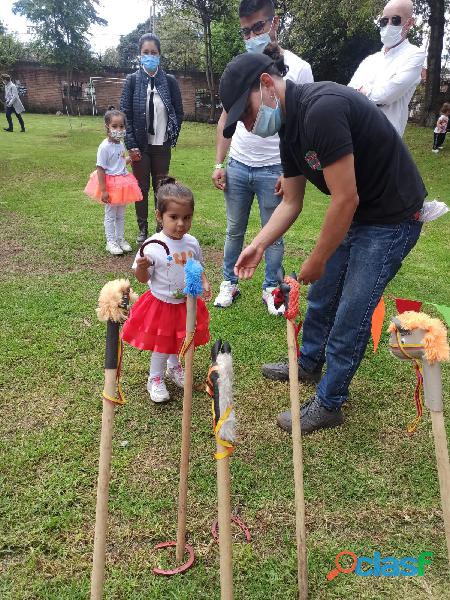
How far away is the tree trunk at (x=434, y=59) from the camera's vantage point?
15188mm

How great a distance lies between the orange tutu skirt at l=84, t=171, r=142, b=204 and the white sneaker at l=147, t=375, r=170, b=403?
Result: 2.79 meters

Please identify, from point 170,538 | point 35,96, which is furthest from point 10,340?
point 35,96

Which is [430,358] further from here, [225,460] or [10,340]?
[10,340]

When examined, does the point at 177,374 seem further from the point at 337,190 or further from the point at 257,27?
the point at 257,27

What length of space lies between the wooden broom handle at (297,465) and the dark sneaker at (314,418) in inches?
37.9

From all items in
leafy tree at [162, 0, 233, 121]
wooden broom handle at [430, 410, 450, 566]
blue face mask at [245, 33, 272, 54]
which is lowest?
wooden broom handle at [430, 410, 450, 566]

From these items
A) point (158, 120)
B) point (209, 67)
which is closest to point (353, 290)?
point (158, 120)

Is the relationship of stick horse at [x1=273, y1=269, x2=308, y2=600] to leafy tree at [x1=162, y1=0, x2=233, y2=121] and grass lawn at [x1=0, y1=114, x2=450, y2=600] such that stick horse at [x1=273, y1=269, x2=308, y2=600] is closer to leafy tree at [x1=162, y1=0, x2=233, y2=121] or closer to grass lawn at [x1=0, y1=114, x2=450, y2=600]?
grass lawn at [x1=0, y1=114, x2=450, y2=600]

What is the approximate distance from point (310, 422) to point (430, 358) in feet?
4.62

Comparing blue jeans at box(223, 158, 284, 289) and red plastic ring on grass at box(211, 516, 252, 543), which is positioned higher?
blue jeans at box(223, 158, 284, 289)

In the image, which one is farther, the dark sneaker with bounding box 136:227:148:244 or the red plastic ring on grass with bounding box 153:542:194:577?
the dark sneaker with bounding box 136:227:148:244

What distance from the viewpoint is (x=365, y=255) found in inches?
98.0

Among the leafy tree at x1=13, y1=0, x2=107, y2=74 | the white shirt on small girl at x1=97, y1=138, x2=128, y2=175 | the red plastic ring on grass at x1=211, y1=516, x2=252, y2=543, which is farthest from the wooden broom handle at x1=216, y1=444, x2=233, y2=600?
the leafy tree at x1=13, y1=0, x2=107, y2=74

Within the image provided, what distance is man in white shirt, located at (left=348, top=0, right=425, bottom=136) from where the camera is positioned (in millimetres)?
3623
